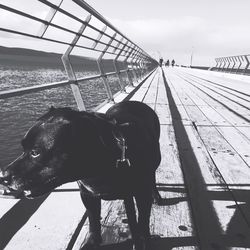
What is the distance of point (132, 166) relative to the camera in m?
1.65

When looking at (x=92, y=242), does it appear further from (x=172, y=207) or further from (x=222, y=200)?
(x=222, y=200)

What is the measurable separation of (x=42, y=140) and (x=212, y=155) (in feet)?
7.86

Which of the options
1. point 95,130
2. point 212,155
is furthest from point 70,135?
point 212,155

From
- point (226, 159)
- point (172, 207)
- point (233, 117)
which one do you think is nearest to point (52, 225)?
point (172, 207)

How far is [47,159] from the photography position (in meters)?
1.47

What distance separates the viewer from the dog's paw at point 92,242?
5.78ft

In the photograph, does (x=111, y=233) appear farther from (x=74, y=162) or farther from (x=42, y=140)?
(x=42, y=140)

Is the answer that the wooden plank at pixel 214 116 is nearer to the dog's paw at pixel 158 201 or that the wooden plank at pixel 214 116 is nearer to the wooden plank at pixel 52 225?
the dog's paw at pixel 158 201

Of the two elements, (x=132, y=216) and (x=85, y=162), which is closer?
(x=85, y=162)

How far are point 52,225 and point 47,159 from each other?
2.21 feet

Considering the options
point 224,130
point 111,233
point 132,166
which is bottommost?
point 224,130

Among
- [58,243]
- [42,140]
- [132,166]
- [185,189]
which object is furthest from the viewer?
[185,189]

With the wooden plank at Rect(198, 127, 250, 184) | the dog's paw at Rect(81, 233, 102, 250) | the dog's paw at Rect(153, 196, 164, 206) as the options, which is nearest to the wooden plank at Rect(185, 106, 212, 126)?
the wooden plank at Rect(198, 127, 250, 184)

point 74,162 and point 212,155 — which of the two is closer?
point 74,162
